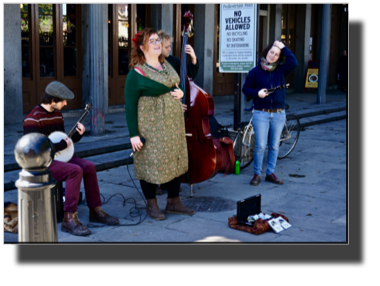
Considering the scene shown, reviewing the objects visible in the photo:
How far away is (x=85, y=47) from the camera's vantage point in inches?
450

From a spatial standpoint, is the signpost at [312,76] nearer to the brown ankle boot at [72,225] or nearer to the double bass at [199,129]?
the double bass at [199,129]

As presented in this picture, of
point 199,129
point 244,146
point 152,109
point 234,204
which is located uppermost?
point 152,109

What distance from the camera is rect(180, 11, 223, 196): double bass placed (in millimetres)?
5098

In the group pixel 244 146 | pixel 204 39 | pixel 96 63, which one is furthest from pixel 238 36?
pixel 204 39

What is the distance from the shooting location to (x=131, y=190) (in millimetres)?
6082

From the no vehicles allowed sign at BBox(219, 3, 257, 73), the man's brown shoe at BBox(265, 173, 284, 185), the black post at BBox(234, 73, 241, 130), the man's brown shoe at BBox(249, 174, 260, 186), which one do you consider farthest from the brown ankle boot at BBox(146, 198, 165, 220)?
the no vehicles allowed sign at BBox(219, 3, 257, 73)

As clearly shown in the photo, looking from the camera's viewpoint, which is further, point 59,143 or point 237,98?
point 237,98

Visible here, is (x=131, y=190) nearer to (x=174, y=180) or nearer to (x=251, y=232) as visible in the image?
(x=174, y=180)

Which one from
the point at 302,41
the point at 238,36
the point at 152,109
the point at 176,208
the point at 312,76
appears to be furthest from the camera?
the point at 302,41

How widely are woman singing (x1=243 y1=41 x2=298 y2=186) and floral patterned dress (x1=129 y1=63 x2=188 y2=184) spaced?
1.61 meters

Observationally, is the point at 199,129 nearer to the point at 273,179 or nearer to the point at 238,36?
the point at 273,179

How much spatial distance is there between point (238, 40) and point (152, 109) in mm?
3230

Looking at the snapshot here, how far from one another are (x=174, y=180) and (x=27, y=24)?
685cm

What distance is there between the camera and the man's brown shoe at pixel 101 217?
476 centimetres
